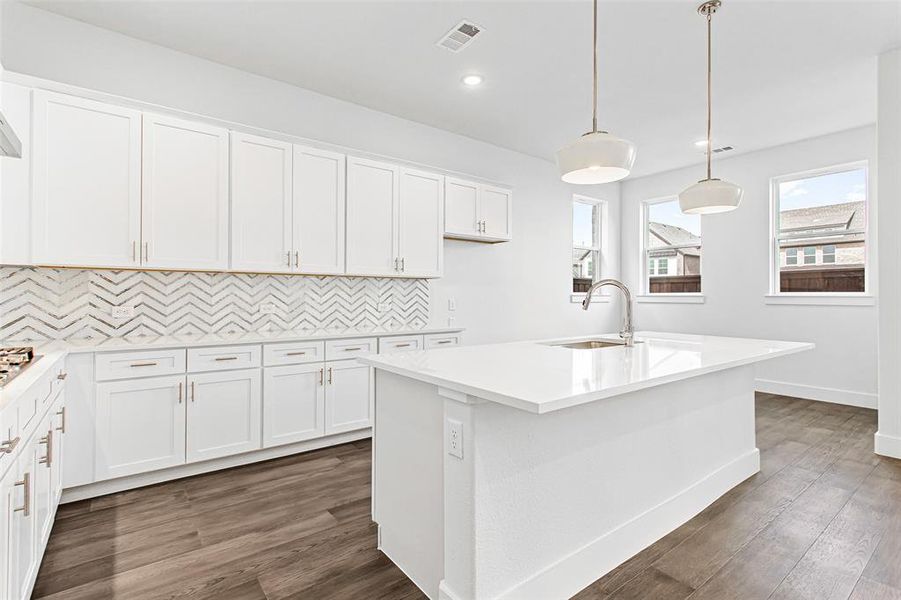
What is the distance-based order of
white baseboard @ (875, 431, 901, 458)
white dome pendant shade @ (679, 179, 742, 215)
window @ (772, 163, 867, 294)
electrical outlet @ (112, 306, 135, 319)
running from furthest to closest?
window @ (772, 163, 867, 294)
white baseboard @ (875, 431, 901, 458)
electrical outlet @ (112, 306, 135, 319)
white dome pendant shade @ (679, 179, 742, 215)

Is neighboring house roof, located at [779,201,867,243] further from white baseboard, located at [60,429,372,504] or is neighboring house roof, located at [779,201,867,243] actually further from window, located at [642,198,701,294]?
white baseboard, located at [60,429,372,504]

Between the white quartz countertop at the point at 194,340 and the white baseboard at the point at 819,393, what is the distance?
4.28 metres

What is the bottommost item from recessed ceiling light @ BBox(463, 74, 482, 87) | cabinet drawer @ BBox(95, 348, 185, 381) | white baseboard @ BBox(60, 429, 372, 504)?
white baseboard @ BBox(60, 429, 372, 504)

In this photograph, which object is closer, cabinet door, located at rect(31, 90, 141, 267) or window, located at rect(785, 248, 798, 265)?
cabinet door, located at rect(31, 90, 141, 267)

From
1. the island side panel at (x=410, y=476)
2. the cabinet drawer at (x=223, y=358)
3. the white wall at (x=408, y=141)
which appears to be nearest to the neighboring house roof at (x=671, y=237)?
the white wall at (x=408, y=141)

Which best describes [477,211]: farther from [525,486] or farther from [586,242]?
[525,486]

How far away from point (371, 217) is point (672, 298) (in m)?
4.41

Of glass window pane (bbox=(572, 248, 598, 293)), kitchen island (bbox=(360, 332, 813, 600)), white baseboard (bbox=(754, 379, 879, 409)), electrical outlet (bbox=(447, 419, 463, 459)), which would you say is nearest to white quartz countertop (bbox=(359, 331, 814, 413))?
kitchen island (bbox=(360, 332, 813, 600))

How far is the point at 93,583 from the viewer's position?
1.83 metres

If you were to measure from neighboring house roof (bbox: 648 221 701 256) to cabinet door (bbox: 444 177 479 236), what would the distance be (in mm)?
3283

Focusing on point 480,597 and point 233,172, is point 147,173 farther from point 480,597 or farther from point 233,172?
point 480,597

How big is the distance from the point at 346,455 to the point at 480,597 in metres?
1.96

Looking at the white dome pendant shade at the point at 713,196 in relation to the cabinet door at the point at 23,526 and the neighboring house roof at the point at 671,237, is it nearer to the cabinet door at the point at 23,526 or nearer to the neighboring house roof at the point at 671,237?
the cabinet door at the point at 23,526

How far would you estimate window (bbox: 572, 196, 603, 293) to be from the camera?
6227 mm
